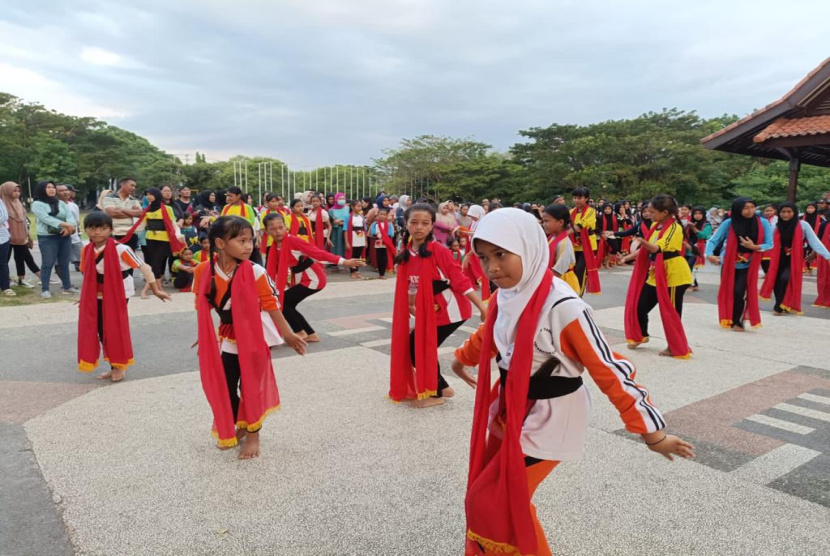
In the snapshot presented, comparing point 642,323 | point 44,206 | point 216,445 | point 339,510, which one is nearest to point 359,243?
point 44,206

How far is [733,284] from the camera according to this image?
790 cm

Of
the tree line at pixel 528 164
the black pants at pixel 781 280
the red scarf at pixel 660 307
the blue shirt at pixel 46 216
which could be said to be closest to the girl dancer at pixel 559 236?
the red scarf at pixel 660 307

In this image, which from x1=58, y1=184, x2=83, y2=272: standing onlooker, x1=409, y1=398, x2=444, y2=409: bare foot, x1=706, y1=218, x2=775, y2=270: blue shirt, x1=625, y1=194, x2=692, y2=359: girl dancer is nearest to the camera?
x1=409, y1=398, x2=444, y2=409: bare foot

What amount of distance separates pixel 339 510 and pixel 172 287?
867 centimetres

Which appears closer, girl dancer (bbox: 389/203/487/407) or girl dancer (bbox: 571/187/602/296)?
girl dancer (bbox: 389/203/487/407)

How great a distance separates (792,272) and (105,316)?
9643 millimetres

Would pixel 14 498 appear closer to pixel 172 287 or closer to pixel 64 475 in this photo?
pixel 64 475

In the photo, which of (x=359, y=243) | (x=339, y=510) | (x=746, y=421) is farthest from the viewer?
(x=359, y=243)

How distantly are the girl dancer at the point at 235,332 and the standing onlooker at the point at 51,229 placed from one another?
6.85 metres

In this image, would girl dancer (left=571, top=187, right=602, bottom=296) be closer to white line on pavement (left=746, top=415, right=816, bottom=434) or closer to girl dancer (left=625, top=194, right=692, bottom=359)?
girl dancer (left=625, top=194, right=692, bottom=359)

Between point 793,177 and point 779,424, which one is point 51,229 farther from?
point 793,177

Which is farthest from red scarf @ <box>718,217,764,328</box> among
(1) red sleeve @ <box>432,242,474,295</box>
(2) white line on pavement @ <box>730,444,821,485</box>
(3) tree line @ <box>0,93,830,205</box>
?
(3) tree line @ <box>0,93,830,205</box>

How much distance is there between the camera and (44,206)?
29.5ft

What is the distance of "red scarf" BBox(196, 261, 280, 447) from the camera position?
348cm
